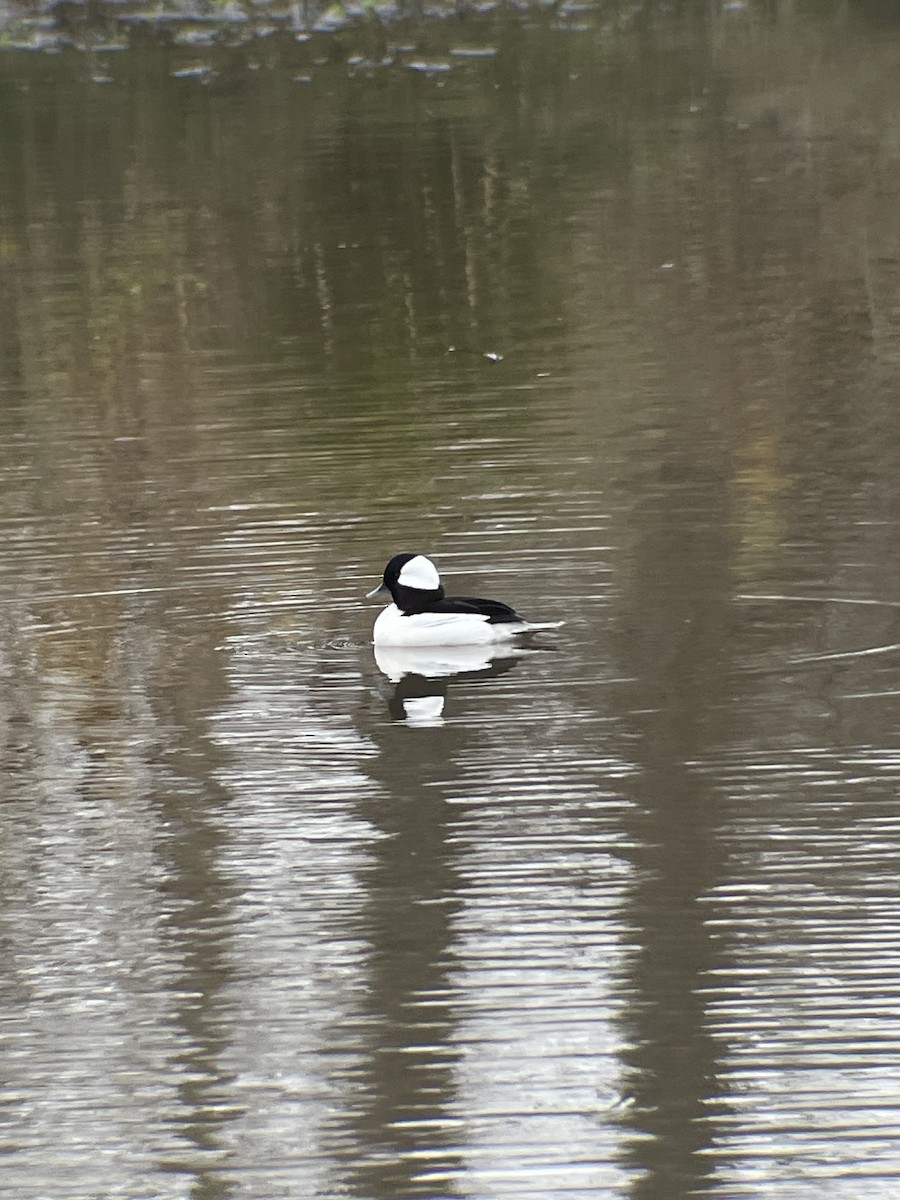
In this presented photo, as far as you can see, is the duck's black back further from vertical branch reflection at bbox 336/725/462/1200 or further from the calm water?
vertical branch reflection at bbox 336/725/462/1200

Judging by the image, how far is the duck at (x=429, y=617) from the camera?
31.3 ft

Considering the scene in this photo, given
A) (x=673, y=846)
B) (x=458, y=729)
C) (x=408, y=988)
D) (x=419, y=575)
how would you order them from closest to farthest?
(x=408, y=988)
(x=673, y=846)
(x=458, y=729)
(x=419, y=575)

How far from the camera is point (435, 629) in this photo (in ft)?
31.7

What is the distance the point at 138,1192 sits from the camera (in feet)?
17.7

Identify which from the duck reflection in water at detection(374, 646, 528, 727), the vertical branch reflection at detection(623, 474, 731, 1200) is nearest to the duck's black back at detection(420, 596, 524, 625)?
the duck reflection in water at detection(374, 646, 528, 727)

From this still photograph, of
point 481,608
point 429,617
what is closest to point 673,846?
point 481,608

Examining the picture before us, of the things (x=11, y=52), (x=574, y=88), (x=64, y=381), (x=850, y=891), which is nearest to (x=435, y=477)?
(x=64, y=381)

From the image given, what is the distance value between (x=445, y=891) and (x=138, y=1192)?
185 centimetres

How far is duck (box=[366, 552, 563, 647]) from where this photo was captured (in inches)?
376

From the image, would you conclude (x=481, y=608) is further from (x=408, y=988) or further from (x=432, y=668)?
(x=408, y=988)

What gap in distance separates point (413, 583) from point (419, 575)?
0.05m

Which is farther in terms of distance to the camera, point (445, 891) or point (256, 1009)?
point (445, 891)

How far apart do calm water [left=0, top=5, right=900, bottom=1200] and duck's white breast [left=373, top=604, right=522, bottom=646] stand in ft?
0.52

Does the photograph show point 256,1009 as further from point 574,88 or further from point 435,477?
point 574,88
